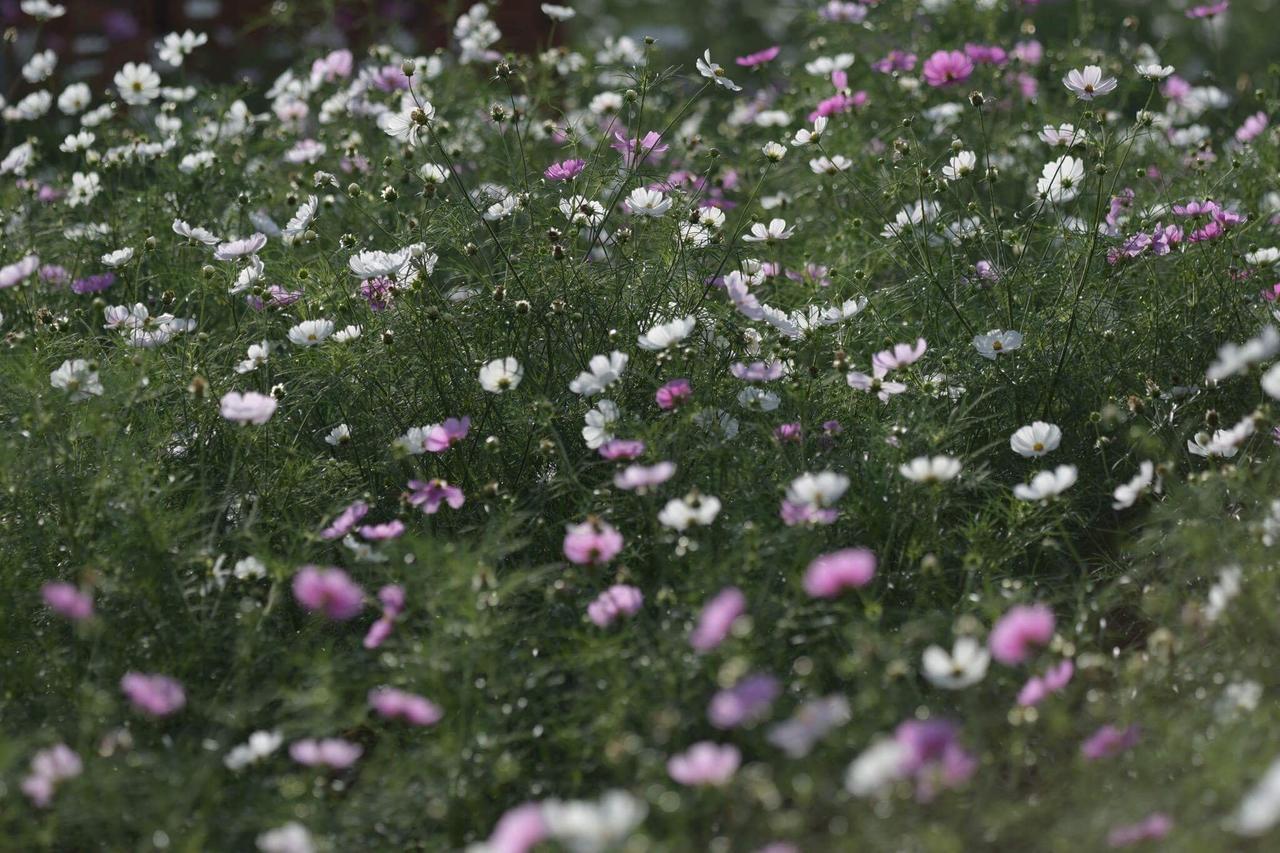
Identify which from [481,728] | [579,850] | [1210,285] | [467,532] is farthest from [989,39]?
[579,850]

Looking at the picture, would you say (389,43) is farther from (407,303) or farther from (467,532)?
(467,532)

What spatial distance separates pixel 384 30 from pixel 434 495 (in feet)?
10.7

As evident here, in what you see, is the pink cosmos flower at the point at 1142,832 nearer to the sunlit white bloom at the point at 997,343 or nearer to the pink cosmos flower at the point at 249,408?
the sunlit white bloom at the point at 997,343

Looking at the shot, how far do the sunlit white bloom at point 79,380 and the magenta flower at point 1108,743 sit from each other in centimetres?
136

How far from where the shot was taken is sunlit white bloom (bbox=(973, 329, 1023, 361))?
7.36 ft

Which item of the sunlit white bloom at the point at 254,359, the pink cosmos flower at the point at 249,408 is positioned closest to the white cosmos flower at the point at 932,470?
the pink cosmos flower at the point at 249,408

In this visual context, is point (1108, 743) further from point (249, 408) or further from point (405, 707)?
point (249, 408)

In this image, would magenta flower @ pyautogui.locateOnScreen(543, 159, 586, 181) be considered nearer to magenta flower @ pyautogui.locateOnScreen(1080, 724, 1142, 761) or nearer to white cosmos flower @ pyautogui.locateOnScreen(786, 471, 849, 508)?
white cosmos flower @ pyautogui.locateOnScreen(786, 471, 849, 508)

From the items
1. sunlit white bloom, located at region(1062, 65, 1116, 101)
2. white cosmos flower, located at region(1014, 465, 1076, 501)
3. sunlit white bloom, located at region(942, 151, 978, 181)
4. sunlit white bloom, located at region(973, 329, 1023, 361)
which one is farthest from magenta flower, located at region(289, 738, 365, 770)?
sunlit white bloom, located at region(1062, 65, 1116, 101)

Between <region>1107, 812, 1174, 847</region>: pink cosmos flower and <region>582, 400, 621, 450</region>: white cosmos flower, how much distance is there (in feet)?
2.96

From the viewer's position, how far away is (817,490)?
184 cm

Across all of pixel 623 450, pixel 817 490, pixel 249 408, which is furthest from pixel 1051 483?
pixel 249 408

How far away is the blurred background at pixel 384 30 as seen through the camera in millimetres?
4375

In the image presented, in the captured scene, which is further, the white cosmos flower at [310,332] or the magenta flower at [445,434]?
the white cosmos flower at [310,332]
